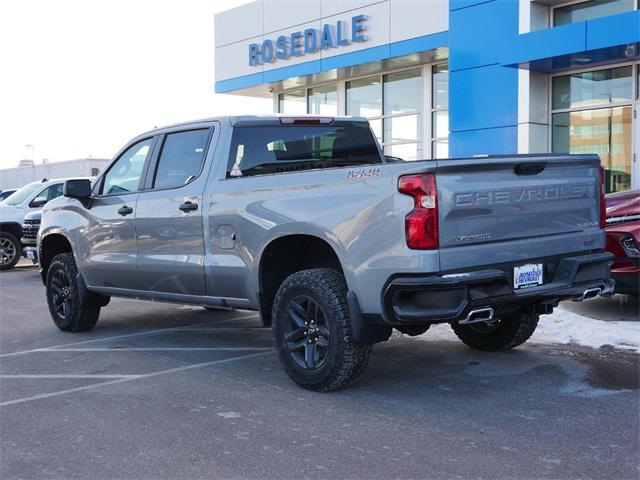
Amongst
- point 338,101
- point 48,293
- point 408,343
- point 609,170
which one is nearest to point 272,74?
point 338,101

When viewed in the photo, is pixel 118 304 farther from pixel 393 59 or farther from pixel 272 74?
pixel 272 74

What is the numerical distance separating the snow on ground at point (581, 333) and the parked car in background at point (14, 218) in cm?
1062

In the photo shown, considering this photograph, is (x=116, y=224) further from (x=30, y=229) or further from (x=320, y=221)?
(x=30, y=229)

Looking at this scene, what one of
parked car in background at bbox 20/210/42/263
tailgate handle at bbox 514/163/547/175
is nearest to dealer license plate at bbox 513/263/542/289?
tailgate handle at bbox 514/163/547/175

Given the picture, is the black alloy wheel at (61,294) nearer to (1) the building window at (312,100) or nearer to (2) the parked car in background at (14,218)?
(2) the parked car in background at (14,218)

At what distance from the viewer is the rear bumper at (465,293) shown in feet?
15.2

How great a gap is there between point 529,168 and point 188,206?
110 inches

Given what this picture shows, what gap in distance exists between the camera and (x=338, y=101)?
2136 cm

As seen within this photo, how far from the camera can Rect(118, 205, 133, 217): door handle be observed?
278 inches

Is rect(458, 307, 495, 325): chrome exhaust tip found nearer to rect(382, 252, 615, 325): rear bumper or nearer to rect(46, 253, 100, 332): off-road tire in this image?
rect(382, 252, 615, 325): rear bumper

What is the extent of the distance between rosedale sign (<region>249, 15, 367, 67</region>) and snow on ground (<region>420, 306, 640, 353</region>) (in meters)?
12.1

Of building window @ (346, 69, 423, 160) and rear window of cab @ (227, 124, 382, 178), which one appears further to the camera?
building window @ (346, 69, 423, 160)

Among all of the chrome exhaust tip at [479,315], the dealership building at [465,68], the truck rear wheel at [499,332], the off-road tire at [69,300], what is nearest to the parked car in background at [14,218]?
the dealership building at [465,68]

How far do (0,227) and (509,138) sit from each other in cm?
1030
